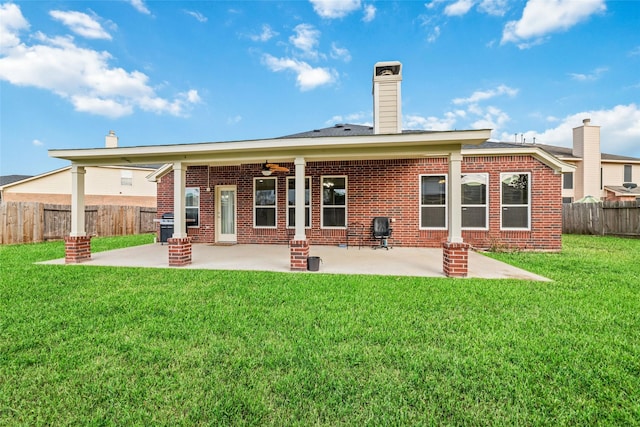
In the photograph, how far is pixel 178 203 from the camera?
21.0ft

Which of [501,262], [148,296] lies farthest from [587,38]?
[148,296]

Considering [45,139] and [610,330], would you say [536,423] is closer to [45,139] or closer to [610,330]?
[610,330]

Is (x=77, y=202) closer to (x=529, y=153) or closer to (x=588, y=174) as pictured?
(x=529, y=153)

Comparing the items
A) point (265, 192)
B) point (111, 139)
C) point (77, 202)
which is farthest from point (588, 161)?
point (111, 139)

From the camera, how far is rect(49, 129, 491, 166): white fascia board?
5340 mm

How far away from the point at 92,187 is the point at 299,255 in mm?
22068

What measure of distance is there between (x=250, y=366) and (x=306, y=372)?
1.53 ft

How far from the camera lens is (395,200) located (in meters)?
9.20

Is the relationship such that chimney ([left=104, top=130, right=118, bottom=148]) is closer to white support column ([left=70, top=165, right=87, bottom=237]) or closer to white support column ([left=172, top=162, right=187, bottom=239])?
white support column ([left=70, top=165, right=87, bottom=237])

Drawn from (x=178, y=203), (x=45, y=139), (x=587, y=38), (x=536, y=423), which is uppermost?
(x=587, y=38)

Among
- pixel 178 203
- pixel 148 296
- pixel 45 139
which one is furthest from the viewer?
pixel 45 139

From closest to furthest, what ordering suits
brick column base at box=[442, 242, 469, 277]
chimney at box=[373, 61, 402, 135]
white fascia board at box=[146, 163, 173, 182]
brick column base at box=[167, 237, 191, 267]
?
1. brick column base at box=[442, 242, 469, 277]
2. brick column base at box=[167, 237, 191, 267]
3. chimney at box=[373, 61, 402, 135]
4. white fascia board at box=[146, 163, 173, 182]

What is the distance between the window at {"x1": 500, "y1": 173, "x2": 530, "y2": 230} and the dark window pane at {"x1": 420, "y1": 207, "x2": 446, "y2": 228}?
5.85ft

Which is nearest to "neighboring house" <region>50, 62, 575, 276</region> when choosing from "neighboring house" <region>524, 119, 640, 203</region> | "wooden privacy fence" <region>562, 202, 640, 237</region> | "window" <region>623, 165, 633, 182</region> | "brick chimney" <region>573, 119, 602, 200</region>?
"wooden privacy fence" <region>562, 202, 640, 237</region>
